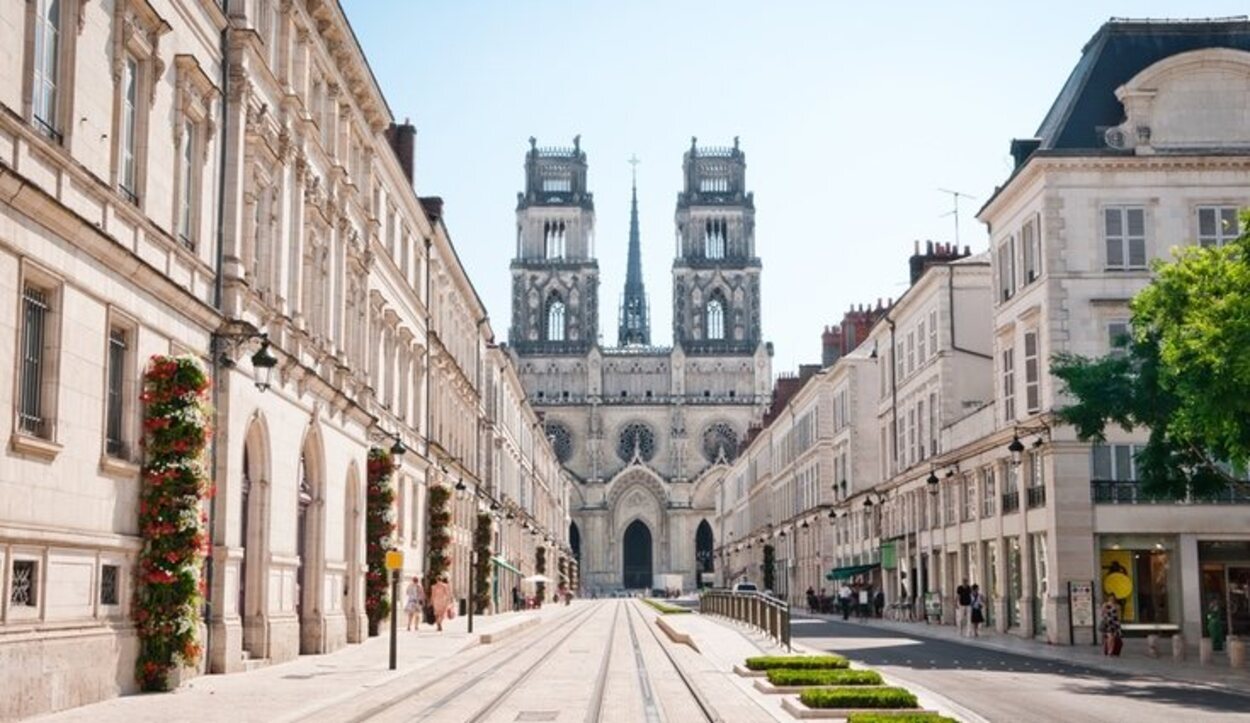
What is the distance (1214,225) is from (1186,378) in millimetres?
16669

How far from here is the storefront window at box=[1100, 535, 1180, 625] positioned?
41.6 metres

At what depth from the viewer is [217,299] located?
2514 cm

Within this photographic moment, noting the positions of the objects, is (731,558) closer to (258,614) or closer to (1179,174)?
(1179,174)

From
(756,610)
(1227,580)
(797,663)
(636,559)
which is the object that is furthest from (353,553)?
(636,559)

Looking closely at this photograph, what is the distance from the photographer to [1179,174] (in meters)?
43.2

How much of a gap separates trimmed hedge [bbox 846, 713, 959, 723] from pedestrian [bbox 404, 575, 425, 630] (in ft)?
98.2

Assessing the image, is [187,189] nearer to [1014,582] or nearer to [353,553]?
[353,553]

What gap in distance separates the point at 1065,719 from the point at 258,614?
1443 centimetres

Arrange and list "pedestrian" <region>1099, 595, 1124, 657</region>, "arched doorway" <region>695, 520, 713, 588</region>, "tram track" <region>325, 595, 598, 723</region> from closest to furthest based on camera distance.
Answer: "tram track" <region>325, 595, 598, 723</region>, "pedestrian" <region>1099, 595, 1124, 657</region>, "arched doorway" <region>695, 520, 713, 588</region>

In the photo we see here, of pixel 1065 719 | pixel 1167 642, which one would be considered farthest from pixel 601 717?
pixel 1167 642

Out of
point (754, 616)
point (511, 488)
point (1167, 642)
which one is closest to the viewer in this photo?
point (1167, 642)

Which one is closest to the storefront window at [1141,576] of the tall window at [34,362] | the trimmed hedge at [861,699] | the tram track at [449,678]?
the tram track at [449,678]

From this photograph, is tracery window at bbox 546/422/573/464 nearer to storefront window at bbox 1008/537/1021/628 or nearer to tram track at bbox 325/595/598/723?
tram track at bbox 325/595/598/723

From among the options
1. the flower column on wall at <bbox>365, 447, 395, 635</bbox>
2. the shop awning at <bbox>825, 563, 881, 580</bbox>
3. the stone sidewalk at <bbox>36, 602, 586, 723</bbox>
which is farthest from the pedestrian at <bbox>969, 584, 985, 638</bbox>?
the shop awning at <bbox>825, 563, 881, 580</bbox>
